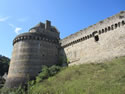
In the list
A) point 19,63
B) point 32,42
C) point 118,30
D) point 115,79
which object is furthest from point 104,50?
point 19,63

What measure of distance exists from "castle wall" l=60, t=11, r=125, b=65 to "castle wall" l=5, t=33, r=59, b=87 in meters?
3.80

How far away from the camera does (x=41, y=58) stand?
22500mm

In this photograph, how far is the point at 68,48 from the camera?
78.4ft

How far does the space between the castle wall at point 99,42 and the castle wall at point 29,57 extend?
3.80 meters

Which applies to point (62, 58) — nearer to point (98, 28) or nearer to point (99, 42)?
point (99, 42)

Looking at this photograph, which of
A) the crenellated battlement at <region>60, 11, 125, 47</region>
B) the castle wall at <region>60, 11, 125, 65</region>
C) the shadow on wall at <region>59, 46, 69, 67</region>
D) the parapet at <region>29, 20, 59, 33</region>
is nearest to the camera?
the castle wall at <region>60, 11, 125, 65</region>

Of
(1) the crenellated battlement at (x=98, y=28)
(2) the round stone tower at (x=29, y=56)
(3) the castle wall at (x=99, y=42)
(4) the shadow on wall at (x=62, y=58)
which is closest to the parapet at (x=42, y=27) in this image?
(2) the round stone tower at (x=29, y=56)

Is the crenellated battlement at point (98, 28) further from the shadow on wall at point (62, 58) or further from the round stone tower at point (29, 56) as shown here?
the round stone tower at point (29, 56)

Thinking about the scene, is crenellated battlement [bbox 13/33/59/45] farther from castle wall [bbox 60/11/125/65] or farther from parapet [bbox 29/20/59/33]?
parapet [bbox 29/20/59/33]

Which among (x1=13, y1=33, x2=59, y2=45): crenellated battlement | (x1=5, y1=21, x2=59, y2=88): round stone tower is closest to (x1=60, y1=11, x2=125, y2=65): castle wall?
(x1=5, y1=21, x2=59, y2=88): round stone tower

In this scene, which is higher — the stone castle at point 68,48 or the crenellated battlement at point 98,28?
the crenellated battlement at point 98,28

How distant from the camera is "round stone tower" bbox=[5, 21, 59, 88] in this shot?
67.4 feet

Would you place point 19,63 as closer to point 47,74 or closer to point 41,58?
point 41,58

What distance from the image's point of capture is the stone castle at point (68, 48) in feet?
56.1
